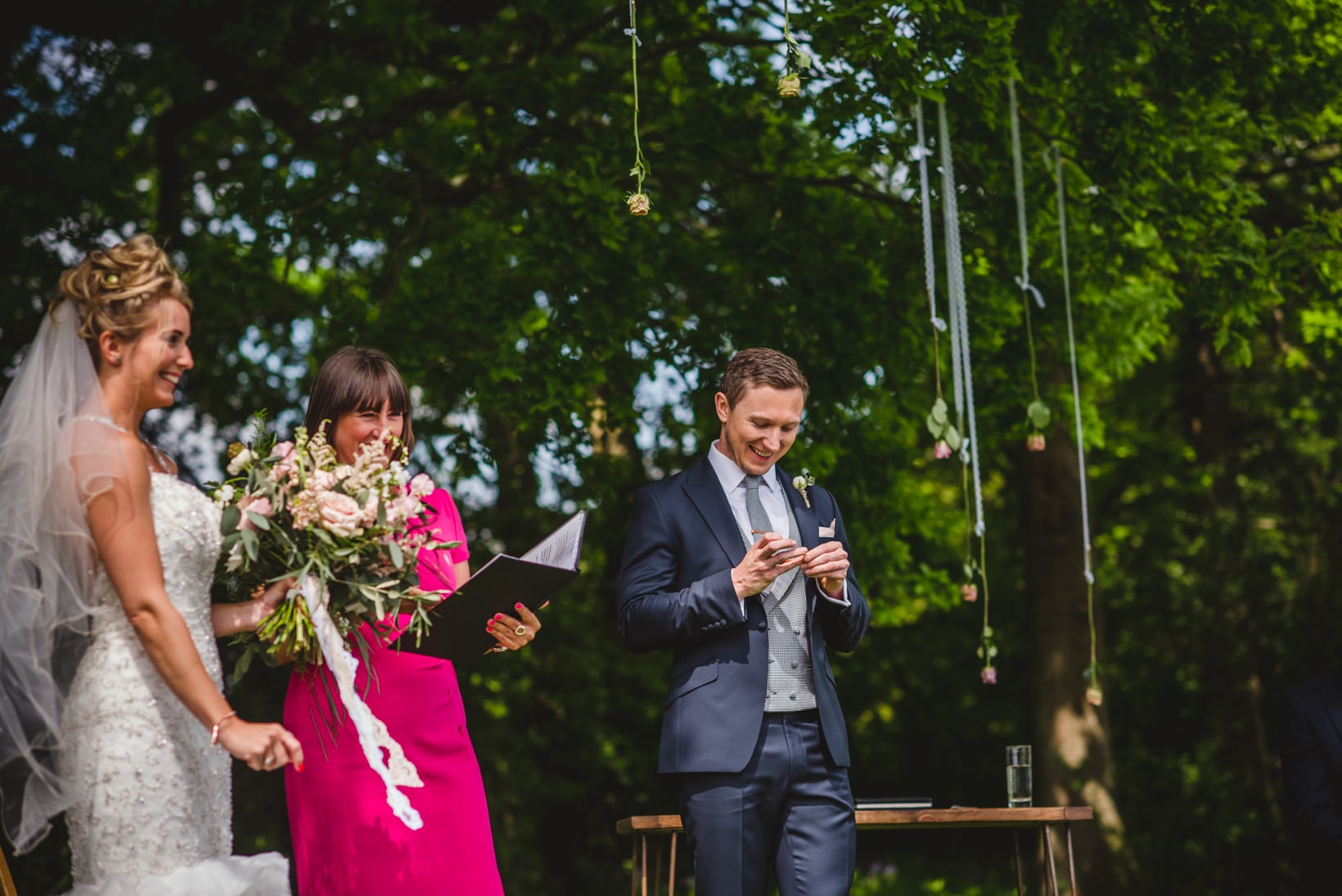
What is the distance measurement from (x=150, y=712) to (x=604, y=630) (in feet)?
32.1

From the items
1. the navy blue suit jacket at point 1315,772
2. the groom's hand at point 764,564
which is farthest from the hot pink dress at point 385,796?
the navy blue suit jacket at point 1315,772

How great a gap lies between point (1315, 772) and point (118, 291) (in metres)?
4.20

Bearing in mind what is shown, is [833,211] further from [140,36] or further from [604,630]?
[604,630]

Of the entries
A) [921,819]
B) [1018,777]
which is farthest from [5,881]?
[1018,777]

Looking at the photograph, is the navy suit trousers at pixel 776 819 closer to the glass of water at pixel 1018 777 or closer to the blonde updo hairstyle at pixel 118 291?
the glass of water at pixel 1018 777

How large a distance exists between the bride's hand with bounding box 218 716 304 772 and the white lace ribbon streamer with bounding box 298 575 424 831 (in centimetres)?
25

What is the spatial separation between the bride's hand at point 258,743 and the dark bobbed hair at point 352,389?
0.95 meters

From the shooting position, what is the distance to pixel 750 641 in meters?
3.40

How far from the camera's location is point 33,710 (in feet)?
8.37

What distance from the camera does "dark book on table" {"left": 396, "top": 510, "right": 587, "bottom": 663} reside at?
300 cm

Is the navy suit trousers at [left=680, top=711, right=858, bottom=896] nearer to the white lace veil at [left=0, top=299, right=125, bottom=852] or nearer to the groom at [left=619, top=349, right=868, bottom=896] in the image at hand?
the groom at [left=619, top=349, right=868, bottom=896]

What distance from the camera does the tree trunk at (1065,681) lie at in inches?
348

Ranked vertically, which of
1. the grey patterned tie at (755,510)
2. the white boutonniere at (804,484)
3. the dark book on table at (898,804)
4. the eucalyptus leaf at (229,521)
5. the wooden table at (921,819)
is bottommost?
the wooden table at (921,819)

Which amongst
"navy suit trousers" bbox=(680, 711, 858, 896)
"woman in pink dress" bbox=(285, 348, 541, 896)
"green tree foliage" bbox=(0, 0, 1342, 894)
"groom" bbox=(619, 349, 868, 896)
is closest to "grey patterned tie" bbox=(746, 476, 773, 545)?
"groom" bbox=(619, 349, 868, 896)
